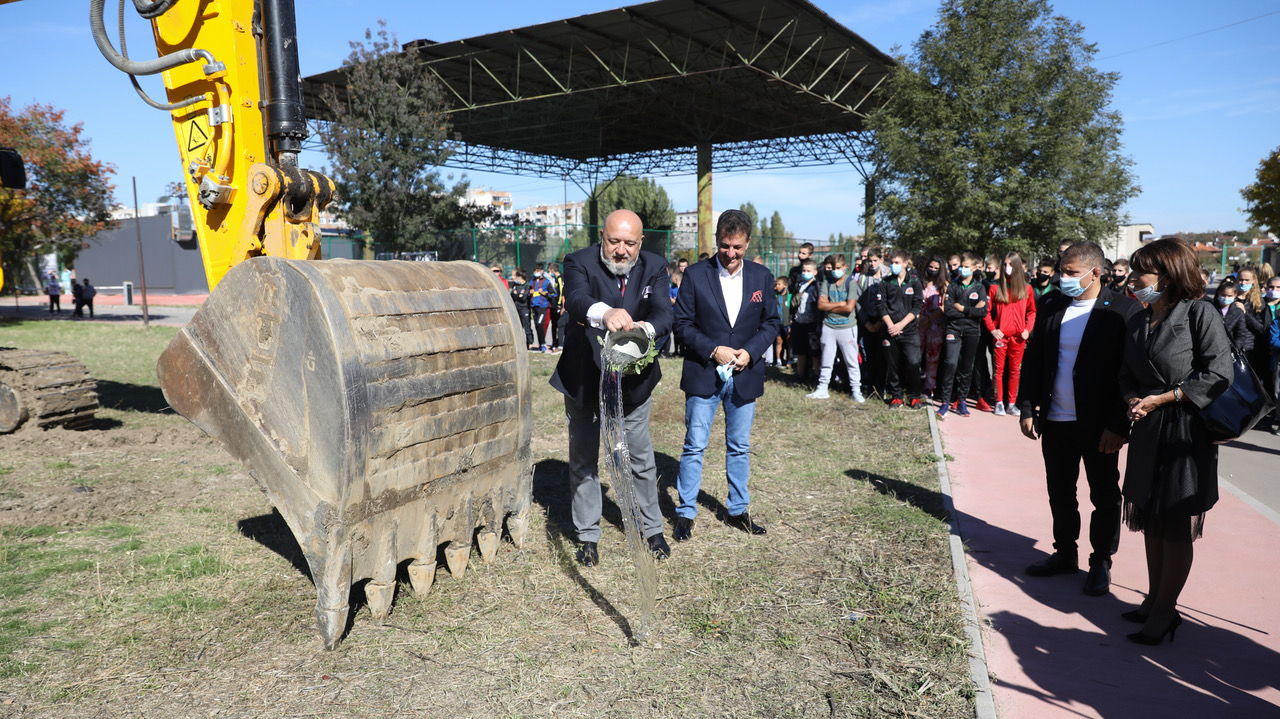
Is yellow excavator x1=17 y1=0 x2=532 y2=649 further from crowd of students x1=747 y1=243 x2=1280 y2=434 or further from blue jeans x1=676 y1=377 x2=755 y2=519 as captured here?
crowd of students x1=747 y1=243 x2=1280 y2=434

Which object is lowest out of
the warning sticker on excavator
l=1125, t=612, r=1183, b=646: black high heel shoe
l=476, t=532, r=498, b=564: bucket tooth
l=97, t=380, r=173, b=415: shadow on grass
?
l=1125, t=612, r=1183, b=646: black high heel shoe

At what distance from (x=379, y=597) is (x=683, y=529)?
6.73 ft

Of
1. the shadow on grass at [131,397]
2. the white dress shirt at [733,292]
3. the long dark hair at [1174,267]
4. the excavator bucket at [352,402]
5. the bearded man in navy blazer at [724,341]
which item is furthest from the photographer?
the shadow on grass at [131,397]

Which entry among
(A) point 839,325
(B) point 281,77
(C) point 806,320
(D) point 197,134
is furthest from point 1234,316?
(D) point 197,134

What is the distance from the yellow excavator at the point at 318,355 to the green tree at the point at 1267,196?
117ft

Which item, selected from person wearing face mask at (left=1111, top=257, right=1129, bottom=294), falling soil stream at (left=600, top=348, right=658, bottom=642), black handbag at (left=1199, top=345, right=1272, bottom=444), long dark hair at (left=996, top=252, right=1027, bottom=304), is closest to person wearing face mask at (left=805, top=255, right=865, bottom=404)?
long dark hair at (left=996, top=252, right=1027, bottom=304)

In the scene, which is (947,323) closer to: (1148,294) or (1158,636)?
(1148,294)

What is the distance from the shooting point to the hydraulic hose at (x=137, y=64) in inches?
177

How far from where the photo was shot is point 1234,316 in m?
8.46

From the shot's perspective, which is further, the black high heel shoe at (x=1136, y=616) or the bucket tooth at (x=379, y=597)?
the black high heel shoe at (x=1136, y=616)

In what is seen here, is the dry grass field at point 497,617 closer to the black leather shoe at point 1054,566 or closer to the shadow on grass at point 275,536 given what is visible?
the shadow on grass at point 275,536

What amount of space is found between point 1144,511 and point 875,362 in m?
6.84

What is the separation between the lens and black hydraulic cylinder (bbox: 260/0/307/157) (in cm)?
454

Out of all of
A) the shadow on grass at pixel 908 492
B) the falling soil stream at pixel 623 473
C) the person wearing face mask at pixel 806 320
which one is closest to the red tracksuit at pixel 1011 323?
the person wearing face mask at pixel 806 320
